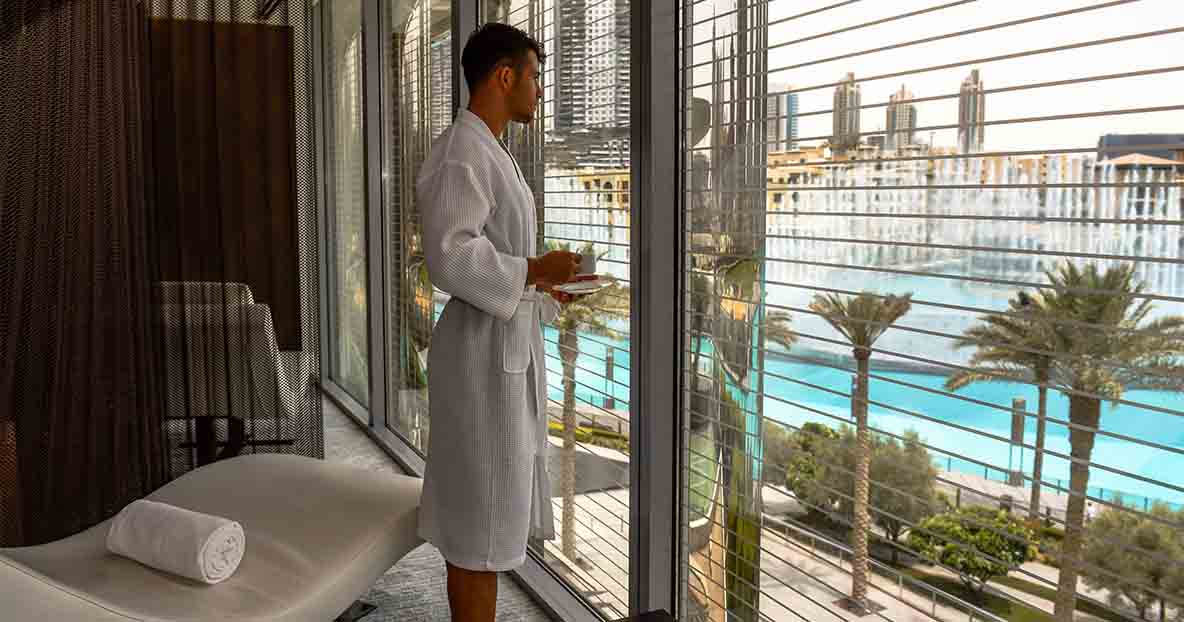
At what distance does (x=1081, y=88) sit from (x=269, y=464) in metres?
2.33

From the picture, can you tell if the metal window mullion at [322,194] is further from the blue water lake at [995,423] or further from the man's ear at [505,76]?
the blue water lake at [995,423]

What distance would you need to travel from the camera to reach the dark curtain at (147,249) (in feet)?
9.95

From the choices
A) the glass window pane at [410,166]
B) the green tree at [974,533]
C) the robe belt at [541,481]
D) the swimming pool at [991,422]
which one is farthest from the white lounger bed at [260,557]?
the glass window pane at [410,166]

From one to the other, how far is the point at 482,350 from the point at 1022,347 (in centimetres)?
109

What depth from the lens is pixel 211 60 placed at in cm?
327

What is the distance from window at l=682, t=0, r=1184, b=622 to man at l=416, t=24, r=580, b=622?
1.21 ft

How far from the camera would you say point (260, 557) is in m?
2.30

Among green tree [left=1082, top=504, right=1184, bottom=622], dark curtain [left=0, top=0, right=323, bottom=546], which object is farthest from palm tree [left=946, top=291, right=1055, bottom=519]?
dark curtain [left=0, top=0, right=323, bottom=546]

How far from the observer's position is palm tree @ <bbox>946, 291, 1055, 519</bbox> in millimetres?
1494

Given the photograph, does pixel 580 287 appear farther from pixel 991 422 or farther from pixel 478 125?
pixel 991 422

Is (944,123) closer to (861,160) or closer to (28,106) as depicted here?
(861,160)

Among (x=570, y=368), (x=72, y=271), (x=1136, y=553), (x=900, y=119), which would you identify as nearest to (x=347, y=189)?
(x=72, y=271)

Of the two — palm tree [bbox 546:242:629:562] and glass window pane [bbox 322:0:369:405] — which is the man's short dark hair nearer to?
palm tree [bbox 546:242:629:562]

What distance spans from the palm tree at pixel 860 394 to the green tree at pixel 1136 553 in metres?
0.39
